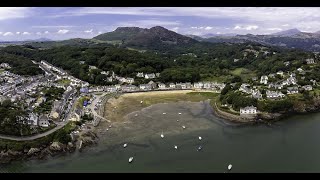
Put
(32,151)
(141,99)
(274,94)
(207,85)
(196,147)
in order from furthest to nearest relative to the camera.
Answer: (207,85) → (141,99) → (274,94) → (196,147) → (32,151)

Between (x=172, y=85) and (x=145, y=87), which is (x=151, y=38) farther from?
(x=145, y=87)

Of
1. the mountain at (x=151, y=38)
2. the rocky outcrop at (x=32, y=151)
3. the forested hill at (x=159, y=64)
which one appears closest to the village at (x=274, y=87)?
the forested hill at (x=159, y=64)

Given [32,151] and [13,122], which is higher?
[13,122]

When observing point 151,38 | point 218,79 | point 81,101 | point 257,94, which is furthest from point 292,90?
point 151,38

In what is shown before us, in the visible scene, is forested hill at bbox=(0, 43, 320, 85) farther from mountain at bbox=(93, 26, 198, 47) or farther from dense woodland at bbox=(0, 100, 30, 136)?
mountain at bbox=(93, 26, 198, 47)

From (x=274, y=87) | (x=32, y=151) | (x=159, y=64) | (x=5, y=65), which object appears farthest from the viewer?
(x=159, y=64)
